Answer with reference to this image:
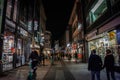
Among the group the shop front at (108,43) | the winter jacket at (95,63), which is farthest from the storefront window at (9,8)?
the winter jacket at (95,63)

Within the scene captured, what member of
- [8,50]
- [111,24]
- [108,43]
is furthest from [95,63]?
[8,50]

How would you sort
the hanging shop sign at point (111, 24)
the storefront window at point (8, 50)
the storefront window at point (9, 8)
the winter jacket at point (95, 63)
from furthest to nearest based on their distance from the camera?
the storefront window at point (9, 8)
the storefront window at point (8, 50)
the hanging shop sign at point (111, 24)
the winter jacket at point (95, 63)

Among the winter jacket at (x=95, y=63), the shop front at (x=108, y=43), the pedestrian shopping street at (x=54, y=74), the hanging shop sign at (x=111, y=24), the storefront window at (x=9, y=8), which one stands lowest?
the pedestrian shopping street at (x=54, y=74)

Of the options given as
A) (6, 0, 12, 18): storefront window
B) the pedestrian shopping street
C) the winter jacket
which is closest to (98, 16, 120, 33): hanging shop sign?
the pedestrian shopping street

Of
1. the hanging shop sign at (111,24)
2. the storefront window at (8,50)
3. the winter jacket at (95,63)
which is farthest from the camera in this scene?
the storefront window at (8,50)

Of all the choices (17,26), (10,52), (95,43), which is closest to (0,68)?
(10,52)

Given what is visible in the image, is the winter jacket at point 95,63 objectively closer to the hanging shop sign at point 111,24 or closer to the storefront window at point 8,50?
the hanging shop sign at point 111,24

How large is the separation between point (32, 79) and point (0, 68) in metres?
4.79

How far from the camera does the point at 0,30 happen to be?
14555 millimetres

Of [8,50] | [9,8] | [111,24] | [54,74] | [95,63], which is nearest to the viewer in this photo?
[95,63]

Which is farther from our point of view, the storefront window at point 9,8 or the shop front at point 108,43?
the storefront window at point 9,8

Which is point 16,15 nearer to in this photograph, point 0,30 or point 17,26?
point 17,26

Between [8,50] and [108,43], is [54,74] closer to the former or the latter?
[8,50]

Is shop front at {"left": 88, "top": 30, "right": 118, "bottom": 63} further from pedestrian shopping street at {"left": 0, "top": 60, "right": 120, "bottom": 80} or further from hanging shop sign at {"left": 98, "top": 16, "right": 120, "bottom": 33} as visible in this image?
pedestrian shopping street at {"left": 0, "top": 60, "right": 120, "bottom": 80}
